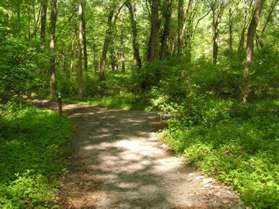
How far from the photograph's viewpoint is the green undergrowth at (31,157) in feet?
26.7

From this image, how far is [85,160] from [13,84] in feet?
10.7

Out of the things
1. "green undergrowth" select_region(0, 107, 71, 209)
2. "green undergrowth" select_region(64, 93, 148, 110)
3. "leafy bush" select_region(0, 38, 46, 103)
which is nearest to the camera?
"green undergrowth" select_region(0, 107, 71, 209)

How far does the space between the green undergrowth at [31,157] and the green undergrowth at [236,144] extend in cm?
400

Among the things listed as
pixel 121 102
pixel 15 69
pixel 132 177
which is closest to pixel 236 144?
pixel 132 177

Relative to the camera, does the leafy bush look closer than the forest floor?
No

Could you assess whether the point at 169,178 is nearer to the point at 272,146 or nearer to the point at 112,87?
the point at 272,146

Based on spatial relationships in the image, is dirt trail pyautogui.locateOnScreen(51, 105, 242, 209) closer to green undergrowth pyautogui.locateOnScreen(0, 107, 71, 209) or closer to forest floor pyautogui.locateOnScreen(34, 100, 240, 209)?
forest floor pyautogui.locateOnScreen(34, 100, 240, 209)

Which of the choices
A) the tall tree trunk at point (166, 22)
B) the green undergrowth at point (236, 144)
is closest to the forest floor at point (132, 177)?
the green undergrowth at point (236, 144)

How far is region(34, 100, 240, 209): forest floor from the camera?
8.01 metres

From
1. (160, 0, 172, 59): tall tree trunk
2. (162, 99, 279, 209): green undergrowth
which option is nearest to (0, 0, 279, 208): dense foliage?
(162, 99, 279, 209): green undergrowth

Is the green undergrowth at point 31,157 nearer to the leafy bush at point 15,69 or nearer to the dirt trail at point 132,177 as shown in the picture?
the dirt trail at point 132,177

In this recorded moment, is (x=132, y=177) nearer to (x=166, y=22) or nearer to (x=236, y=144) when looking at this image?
(x=236, y=144)

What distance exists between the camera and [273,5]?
3806 cm

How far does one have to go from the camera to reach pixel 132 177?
9.59 m
